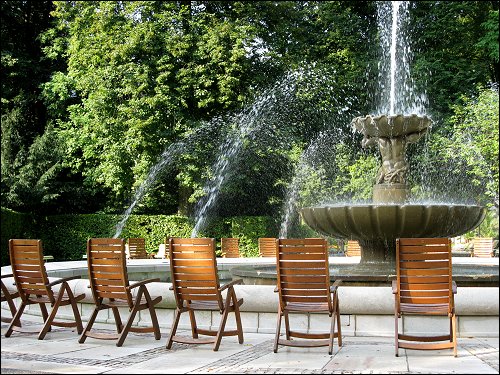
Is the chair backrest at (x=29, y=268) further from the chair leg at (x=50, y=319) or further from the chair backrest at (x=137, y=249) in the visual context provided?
the chair backrest at (x=137, y=249)

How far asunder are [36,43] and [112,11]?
6412 mm

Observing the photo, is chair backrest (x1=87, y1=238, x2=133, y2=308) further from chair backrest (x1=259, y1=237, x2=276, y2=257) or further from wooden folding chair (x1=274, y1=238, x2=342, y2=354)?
chair backrest (x1=259, y1=237, x2=276, y2=257)

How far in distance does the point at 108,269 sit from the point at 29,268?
1.23m

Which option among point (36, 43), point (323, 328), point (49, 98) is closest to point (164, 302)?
point (323, 328)

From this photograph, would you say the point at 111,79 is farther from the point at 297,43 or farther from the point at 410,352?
the point at 410,352

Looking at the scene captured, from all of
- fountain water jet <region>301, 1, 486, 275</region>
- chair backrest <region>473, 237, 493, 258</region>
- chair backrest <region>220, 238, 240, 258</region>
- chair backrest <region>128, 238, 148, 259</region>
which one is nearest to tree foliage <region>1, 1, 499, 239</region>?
chair backrest <region>473, 237, 493, 258</region>

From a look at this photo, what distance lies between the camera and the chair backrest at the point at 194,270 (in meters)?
6.98

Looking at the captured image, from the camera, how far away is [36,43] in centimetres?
3064

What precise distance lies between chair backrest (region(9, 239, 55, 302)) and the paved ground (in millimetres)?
631

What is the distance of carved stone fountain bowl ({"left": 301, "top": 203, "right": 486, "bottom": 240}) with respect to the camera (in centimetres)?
931

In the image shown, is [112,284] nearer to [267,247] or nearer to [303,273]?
[303,273]

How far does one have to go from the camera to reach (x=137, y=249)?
1883cm

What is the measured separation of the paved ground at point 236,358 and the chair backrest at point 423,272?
0.53m

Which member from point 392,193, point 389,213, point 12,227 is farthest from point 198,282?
point 12,227
